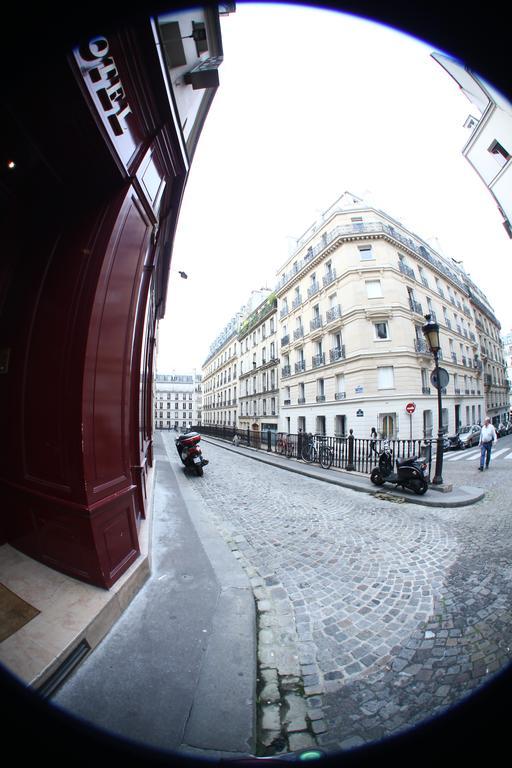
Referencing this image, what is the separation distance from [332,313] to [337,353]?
2.83 m

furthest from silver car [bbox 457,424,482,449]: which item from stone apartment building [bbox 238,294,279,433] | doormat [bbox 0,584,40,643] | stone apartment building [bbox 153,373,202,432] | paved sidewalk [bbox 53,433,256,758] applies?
stone apartment building [bbox 153,373,202,432]

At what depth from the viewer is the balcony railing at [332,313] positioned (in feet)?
54.6

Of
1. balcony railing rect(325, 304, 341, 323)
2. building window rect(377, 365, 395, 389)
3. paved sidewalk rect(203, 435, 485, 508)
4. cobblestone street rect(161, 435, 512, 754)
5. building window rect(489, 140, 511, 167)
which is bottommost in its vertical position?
paved sidewalk rect(203, 435, 485, 508)

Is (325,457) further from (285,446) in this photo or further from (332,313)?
(332,313)

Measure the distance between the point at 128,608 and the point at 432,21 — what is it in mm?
4723

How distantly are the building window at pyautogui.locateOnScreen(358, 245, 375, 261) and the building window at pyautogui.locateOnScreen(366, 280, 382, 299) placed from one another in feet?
5.72

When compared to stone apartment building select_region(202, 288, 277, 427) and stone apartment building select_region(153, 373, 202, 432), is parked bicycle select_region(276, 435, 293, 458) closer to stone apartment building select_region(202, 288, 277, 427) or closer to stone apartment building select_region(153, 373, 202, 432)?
stone apartment building select_region(202, 288, 277, 427)

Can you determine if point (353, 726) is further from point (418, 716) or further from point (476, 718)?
point (476, 718)

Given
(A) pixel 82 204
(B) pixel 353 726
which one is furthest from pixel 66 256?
(B) pixel 353 726

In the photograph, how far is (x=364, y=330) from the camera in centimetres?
1531

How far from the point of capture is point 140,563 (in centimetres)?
257

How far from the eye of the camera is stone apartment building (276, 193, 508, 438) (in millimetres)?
14961

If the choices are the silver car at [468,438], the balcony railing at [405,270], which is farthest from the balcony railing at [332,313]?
the silver car at [468,438]

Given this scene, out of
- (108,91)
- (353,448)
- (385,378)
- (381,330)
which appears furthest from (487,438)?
(108,91)
